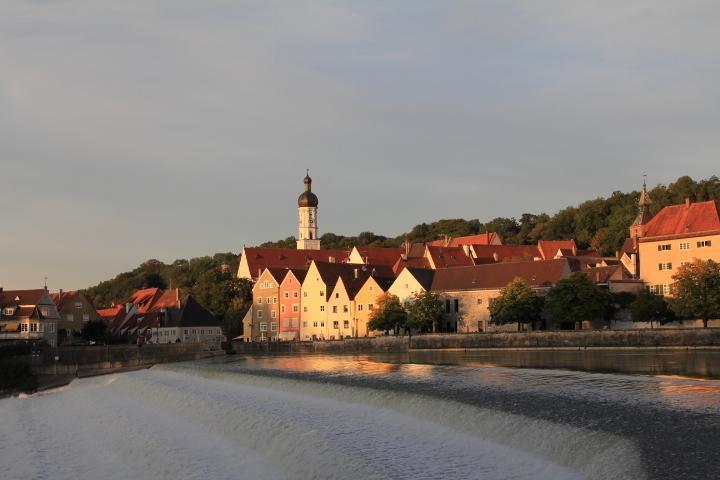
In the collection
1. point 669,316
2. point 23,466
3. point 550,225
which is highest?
point 550,225

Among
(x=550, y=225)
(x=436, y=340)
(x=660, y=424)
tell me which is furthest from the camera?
(x=550, y=225)

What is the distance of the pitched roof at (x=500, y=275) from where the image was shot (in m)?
86.9

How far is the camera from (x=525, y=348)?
239 feet

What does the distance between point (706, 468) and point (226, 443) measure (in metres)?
16.8

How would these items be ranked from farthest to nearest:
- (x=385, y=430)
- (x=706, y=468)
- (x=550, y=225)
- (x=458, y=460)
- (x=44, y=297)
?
(x=550, y=225) → (x=44, y=297) → (x=385, y=430) → (x=458, y=460) → (x=706, y=468)

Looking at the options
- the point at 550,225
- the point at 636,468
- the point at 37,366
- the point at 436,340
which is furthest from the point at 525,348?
the point at 550,225

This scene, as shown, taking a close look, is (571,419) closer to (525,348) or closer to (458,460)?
(458,460)

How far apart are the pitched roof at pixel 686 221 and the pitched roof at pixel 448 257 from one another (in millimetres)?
30909

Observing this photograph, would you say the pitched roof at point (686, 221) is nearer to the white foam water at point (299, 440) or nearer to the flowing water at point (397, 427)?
the flowing water at point (397, 427)

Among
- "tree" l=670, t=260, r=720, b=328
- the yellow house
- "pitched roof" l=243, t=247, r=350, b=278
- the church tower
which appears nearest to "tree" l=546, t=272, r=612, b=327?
"tree" l=670, t=260, r=720, b=328

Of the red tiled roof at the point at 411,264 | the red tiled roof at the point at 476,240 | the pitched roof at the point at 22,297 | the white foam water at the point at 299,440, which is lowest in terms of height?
the white foam water at the point at 299,440

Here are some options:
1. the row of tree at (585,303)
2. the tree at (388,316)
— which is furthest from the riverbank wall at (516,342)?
the row of tree at (585,303)

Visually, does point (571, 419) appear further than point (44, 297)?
No

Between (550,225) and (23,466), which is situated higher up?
(550,225)
